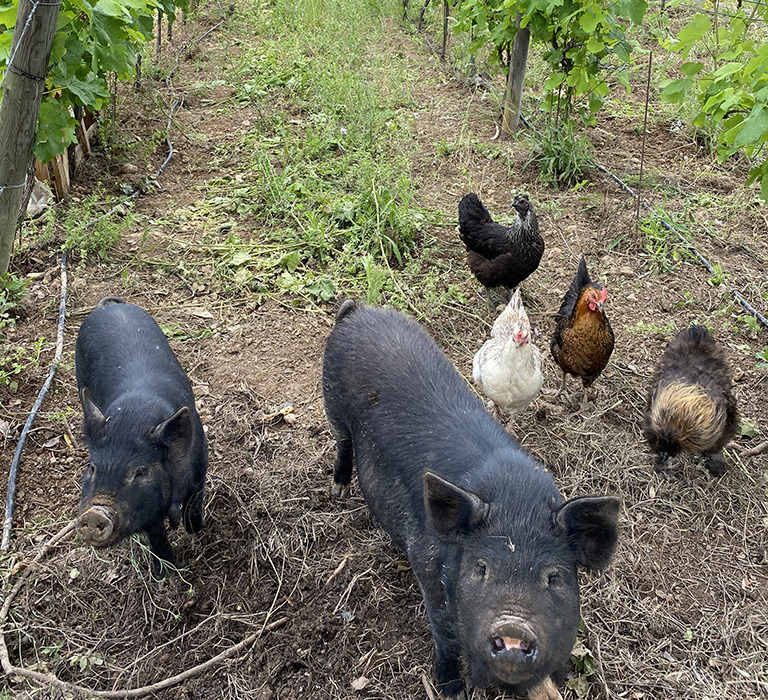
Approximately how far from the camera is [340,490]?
3.63 meters

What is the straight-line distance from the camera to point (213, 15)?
11141mm

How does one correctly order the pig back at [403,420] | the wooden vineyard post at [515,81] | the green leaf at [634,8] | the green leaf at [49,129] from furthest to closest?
the wooden vineyard post at [515,81] < the green leaf at [634,8] < the green leaf at [49,129] < the pig back at [403,420]

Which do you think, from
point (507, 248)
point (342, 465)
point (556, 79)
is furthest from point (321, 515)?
point (556, 79)

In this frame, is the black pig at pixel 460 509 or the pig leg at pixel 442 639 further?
the pig leg at pixel 442 639

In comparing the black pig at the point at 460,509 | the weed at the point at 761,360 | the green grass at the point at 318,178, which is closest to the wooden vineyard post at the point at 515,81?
the green grass at the point at 318,178

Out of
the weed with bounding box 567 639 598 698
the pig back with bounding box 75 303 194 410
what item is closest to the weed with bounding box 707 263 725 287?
the weed with bounding box 567 639 598 698

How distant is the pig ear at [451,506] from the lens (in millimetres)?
2070

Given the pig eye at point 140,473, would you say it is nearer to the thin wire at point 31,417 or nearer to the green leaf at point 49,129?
the thin wire at point 31,417

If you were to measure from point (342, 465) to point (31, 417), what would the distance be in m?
1.91

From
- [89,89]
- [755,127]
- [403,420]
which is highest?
[755,127]

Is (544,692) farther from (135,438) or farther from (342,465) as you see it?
(135,438)

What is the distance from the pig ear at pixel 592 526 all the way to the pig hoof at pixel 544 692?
0.43 metres

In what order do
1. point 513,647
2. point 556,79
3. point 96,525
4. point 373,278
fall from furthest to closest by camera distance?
point 556,79, point 373,278, point 96,525, point 513,647

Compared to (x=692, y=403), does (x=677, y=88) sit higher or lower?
higher
